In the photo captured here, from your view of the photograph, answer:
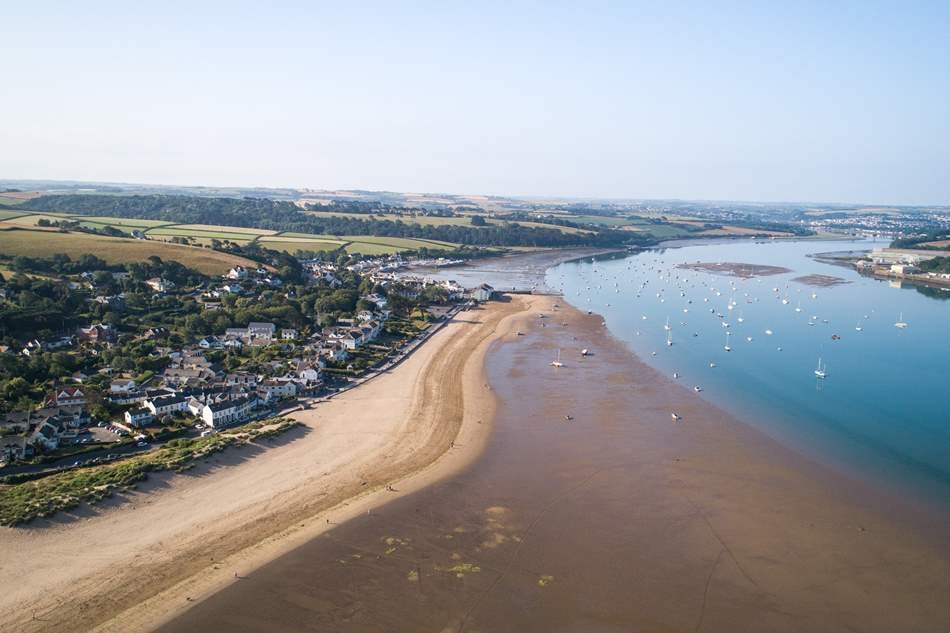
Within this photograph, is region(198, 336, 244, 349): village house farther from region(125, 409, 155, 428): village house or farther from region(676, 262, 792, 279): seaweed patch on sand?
region(676, 262, 792, 279): seaweed patch on sand

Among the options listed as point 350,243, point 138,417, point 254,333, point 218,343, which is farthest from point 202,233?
point 138,417

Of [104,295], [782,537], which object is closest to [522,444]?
[782,537]

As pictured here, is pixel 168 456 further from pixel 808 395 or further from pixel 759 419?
pixel 808 395

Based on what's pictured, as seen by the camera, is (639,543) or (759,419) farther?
(759,419)

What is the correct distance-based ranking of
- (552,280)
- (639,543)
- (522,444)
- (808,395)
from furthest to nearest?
(552,280) → (808,395) → (522,444) → (639,543)

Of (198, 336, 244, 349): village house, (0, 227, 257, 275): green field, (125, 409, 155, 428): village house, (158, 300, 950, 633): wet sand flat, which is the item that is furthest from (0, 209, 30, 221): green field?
(158, 300, 950, 633): wet sand flat

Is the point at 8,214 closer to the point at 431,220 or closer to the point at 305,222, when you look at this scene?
the point at 305,222
